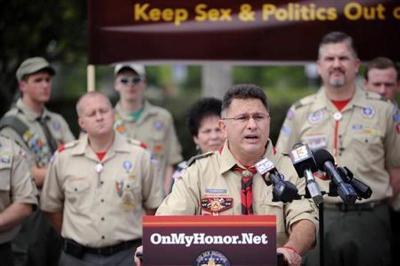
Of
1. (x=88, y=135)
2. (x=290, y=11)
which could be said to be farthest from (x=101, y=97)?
(x=290, y=11)

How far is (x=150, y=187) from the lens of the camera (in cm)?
749

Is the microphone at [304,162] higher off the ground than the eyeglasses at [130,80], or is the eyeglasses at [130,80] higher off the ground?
the eyeglasses at [130,80]

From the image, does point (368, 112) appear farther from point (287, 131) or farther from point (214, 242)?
point (214, 242)

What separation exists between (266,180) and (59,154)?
3.02 metres

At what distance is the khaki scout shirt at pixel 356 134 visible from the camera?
23.6 feet

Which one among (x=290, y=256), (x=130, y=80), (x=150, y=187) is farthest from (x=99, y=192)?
(x=290, y=256)

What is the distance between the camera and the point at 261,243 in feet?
15.3

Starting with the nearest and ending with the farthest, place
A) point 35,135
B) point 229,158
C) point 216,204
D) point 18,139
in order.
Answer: point 216,204 < point 229,158 < point 18,139 < point 35,135

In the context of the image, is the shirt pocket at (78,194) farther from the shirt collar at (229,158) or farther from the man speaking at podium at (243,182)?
the shirt collar at (229,158)

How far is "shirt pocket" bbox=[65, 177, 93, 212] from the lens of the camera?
7.29 m

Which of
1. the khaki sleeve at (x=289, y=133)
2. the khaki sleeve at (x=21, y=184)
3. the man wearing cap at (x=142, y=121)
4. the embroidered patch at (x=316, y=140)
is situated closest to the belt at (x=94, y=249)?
the khaki sleeve at (x=21, y=184)

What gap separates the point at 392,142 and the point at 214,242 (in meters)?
3.08

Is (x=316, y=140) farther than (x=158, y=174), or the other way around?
(x=158, y=174)

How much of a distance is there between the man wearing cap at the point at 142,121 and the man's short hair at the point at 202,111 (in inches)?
53.9
